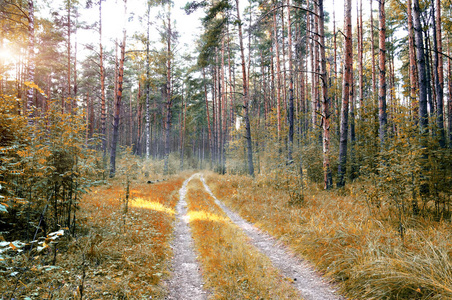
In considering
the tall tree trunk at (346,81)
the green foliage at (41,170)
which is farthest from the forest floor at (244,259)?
the tall tree trunk at (346,81)

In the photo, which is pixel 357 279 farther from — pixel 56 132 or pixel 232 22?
pixel 232 22

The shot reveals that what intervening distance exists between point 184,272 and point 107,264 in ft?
4.76

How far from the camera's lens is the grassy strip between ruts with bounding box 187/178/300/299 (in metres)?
3.41

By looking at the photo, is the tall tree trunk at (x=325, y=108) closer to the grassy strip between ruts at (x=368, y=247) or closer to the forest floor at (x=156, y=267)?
the grassy strip between ruts at (x=368, y=247)

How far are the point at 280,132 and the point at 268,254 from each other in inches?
529

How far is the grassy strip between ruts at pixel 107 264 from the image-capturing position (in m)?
A: 2.84

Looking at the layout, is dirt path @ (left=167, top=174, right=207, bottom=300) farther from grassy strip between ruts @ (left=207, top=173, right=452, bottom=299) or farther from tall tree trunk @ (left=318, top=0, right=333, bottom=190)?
tall tree trunk @ (left=318, top=0, right=333, bottom=190)

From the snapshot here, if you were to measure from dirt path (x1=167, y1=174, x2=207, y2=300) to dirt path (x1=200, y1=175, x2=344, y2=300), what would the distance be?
164cm

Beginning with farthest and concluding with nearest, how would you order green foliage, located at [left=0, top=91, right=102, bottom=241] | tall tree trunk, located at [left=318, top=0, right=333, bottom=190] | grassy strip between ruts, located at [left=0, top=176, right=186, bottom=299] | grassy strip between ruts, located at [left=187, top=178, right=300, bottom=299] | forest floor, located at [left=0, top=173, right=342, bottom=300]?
tall tree trunk, located at [left=318, top=0, right=333, bottom=190]
green foliage, located at [left=0, top=91, right=102, bottom=241]
grassy strip between ruts, located at [left=187, top=178, right=300, bottom=299]
forest floor, located at [left=0, top=173, right=342, bottom=300]
grassy strip between ruts, located at [left=0, top=176, right=186, bottom=299]

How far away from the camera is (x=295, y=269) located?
4.26 metres

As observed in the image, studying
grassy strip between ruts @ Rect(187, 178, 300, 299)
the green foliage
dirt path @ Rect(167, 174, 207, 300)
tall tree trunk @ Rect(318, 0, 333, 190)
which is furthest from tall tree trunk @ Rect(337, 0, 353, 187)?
the green foliage

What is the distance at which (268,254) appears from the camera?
5.00 m

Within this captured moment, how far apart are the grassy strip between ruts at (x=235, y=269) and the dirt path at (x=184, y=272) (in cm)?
18

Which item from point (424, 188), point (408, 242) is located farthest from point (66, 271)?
point (424, 188)
